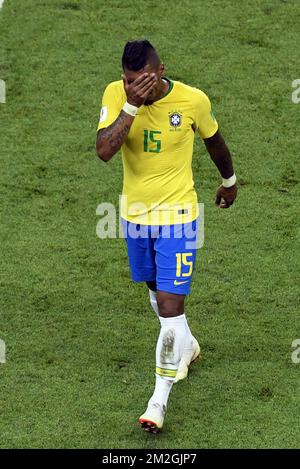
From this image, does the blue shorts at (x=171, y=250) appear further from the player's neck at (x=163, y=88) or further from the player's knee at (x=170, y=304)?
the player's neck at (x=163, y=88)

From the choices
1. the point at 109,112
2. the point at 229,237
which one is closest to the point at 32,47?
the point at 229,237

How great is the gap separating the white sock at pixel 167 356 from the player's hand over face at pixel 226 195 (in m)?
1.00

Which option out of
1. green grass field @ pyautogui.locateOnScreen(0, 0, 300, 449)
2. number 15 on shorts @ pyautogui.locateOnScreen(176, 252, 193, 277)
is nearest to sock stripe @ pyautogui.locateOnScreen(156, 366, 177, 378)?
green grass field @ pyautogui.locateOnScreen(0, 0, 300, 449)

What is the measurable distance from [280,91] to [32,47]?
8.32 feet

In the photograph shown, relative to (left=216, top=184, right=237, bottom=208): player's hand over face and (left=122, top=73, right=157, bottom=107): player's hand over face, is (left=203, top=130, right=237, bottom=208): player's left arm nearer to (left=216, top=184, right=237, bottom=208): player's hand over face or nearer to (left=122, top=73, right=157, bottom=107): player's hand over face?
(left=216, top=184, right=237, bottom=208): player's hand over face

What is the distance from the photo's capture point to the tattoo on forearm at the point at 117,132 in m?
8.02

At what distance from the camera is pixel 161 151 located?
27.2 ft

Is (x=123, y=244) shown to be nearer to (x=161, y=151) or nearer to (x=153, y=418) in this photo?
(x=161, y=151)

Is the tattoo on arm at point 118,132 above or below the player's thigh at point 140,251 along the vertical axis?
above

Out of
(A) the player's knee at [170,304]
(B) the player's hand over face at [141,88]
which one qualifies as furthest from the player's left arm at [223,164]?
(A) the player's knee at [170,304]

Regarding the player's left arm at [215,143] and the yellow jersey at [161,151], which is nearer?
the yellow jersey at [161,151]

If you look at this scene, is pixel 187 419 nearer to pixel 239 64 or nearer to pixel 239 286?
pixel 239 286

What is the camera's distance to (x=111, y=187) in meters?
11.5

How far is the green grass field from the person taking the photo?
853 centimetres
